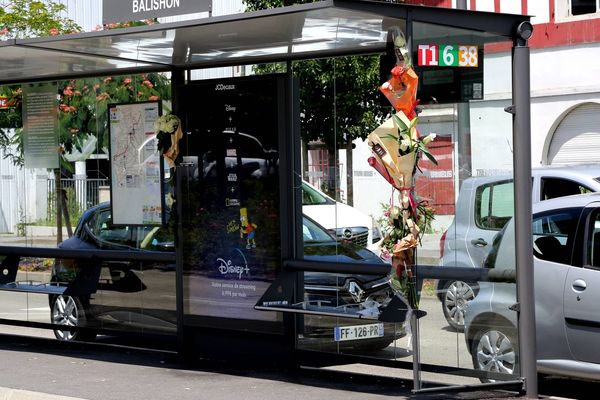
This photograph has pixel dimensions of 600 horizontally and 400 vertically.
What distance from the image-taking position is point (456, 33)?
27.6 ft

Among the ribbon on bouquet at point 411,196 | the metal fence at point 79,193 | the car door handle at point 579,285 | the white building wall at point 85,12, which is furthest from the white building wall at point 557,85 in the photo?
the ribbon on bouquet at point 411,196

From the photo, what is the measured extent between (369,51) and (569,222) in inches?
89.2

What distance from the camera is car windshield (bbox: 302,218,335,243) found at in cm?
976

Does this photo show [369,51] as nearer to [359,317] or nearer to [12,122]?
[359,317]

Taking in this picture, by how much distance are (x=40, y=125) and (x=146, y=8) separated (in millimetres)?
2953

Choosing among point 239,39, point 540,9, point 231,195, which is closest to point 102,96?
point 231,195

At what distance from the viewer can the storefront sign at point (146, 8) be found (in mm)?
9531

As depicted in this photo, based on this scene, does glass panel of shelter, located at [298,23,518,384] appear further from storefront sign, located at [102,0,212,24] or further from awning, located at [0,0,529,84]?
storefront sign, located at [102,0,212,24]

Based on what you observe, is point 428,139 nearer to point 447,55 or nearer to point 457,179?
point 457,179

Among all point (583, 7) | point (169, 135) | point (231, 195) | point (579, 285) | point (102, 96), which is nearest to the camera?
point (579, 285)

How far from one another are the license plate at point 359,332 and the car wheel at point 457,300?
933mm

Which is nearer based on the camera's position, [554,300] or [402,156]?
[402,156]

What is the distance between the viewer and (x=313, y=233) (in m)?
9.85

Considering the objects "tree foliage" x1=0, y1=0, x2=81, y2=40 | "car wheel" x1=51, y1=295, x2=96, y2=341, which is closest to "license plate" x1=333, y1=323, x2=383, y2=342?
"car wheel" x1=51, y1=295, x2=96, y2=341
